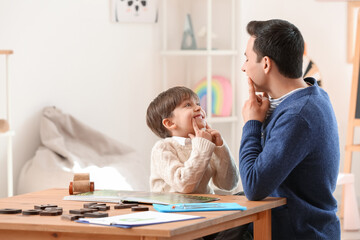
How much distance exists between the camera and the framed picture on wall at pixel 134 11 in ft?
14.9

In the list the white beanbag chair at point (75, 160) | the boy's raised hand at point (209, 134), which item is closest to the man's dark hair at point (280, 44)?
the boy's raised hand at point (209, 134)

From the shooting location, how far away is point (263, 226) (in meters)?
1.94

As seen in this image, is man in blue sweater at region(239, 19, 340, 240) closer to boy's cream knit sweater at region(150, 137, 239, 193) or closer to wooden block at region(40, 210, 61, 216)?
boy's cream knit sweater at region(150, 137, 239, 193)

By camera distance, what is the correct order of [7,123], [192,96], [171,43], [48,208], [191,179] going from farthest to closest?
[171,43] → [7,123] → [192,96] → [191,179] → [48,208]

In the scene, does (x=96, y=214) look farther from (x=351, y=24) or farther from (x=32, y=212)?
(x=351, y=24)

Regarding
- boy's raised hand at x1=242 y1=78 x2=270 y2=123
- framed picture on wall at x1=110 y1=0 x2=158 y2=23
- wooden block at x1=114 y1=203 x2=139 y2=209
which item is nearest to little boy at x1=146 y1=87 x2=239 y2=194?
boy's raised hand at x1=242 y1=78 x2=270 y2=123

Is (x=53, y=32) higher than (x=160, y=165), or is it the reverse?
(x=53, y=32)

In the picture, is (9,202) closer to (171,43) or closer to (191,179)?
(191,179)

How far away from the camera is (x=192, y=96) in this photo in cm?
237

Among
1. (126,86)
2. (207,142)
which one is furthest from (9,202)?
(126,86)

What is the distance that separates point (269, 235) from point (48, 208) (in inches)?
25.2

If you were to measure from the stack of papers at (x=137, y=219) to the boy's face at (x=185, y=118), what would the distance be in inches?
25.5

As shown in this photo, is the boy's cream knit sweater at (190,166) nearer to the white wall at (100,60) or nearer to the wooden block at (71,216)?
the wooden block at (71,216)

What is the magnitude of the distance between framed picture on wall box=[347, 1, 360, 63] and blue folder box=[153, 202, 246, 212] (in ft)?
11.1
